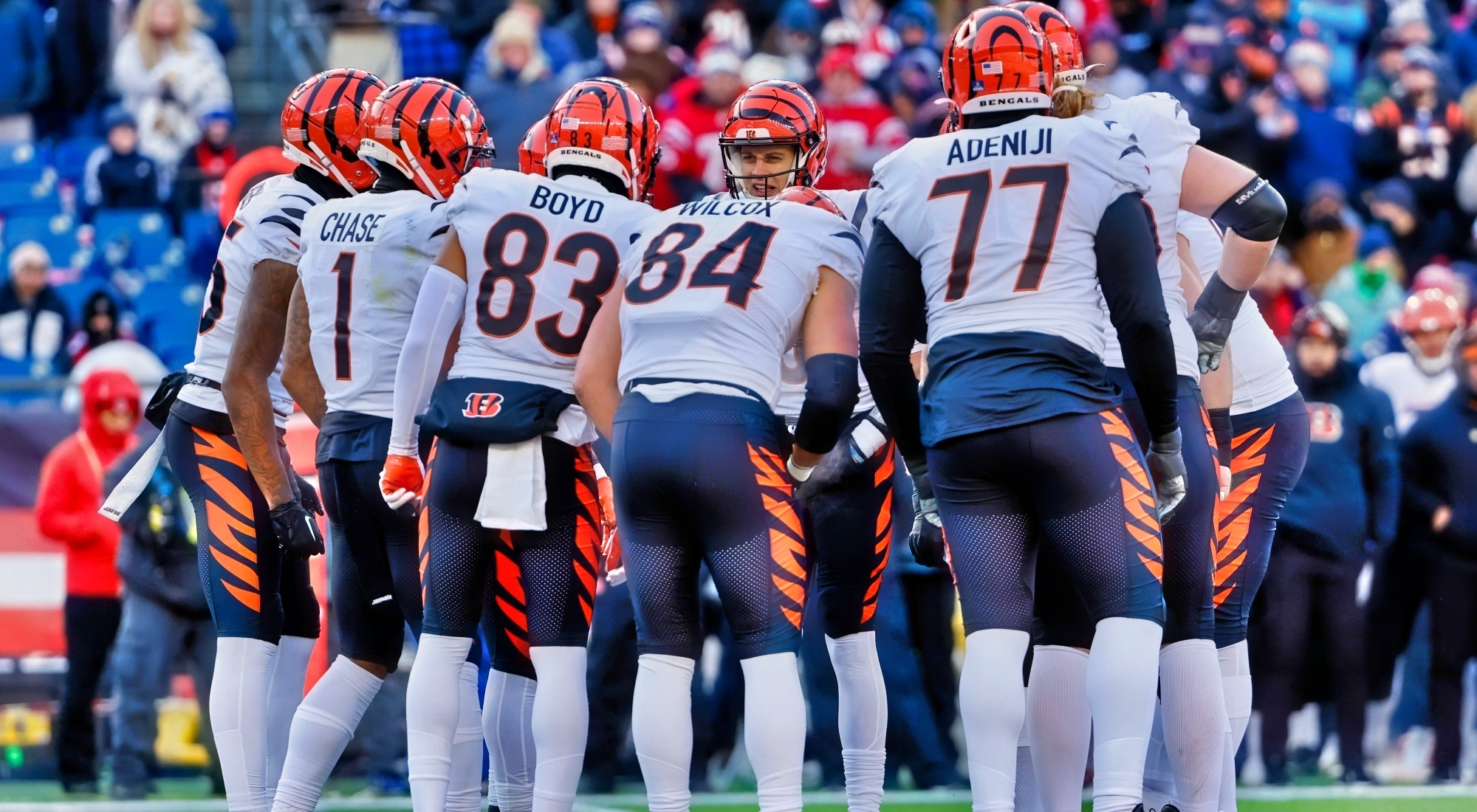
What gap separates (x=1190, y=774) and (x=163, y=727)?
6187 millimetres

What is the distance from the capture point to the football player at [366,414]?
18.9 ft

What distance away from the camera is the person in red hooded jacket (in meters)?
A: 9.18

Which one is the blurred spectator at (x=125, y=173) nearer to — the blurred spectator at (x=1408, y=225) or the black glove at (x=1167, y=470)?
the blurred spectator at (x=1408, y=225)

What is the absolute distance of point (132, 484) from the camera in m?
6.41

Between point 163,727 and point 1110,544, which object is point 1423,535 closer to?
point 1110,544

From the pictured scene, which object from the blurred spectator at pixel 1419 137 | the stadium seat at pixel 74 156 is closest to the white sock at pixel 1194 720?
the blurred spectator at pixel 1419 137

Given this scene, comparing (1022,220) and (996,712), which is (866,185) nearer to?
(1022,220)

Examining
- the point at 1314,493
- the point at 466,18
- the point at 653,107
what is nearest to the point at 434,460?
the point at 1314,493

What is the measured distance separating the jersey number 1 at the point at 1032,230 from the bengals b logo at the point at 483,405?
4.57ft

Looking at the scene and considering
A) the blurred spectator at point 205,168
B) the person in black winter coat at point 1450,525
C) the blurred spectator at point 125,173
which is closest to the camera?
the person in black winter coat at point 1450,525

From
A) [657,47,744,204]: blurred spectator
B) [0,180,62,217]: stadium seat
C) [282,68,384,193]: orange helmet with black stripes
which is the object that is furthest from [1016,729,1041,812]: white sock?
[0,180,62,217]: stadium seat

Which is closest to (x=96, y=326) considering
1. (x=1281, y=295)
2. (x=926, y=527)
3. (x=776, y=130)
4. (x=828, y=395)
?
(x=776, y=130)

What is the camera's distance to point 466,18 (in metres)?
13.6

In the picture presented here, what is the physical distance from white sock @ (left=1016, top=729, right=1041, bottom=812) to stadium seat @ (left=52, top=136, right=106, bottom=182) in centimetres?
1006
